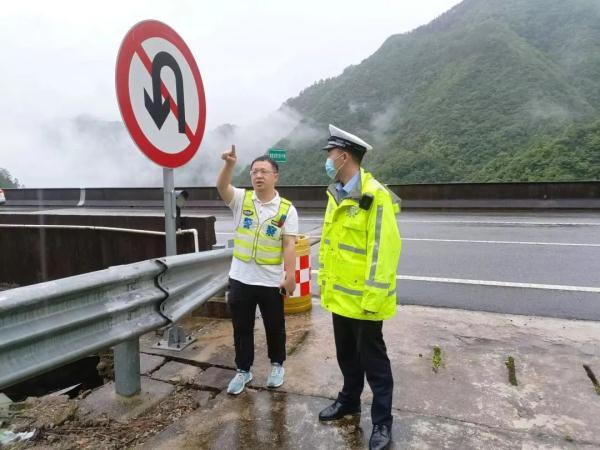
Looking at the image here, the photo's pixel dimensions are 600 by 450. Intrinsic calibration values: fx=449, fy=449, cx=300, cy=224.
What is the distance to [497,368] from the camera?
11.4 ft

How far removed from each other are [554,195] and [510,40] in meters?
53.3

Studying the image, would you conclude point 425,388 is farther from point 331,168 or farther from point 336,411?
point 331,168

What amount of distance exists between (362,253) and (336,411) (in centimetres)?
105

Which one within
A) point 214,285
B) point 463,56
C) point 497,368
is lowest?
point 497,368

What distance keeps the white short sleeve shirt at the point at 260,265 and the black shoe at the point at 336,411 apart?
0.92 metres

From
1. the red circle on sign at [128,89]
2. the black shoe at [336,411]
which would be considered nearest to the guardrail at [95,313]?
the red circle on sign at [128,89]

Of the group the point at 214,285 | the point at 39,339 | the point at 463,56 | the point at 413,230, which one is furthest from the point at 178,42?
the point at 463,56

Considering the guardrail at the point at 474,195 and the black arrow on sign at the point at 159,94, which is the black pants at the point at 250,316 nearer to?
the black arrow on sign at the point at 159,94

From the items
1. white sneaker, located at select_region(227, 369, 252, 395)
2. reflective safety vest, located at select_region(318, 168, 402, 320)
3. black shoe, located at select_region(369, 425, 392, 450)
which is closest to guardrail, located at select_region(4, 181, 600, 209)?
white sneaker, located at select_region(227, 369, 252, 395)

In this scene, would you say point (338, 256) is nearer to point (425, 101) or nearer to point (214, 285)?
point (214, 285)

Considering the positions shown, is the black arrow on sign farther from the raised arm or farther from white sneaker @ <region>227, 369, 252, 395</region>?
white sneaker @ <region>227, 369, 252, 395</region>

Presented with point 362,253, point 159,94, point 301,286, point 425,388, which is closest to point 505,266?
point 301,286

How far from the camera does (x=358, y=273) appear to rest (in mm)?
2592

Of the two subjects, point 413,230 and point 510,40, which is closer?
point 413,230
